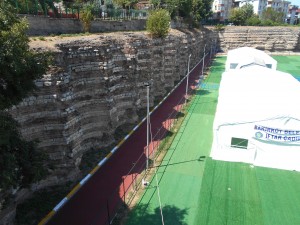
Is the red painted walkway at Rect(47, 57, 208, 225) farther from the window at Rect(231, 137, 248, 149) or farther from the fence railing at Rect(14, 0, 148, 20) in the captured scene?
the fence railing at Rect(14, 0, 148, 20)

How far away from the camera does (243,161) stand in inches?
904

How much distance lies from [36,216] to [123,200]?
574 centimetres

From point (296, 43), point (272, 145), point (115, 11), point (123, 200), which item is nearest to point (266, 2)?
point (296, 43)

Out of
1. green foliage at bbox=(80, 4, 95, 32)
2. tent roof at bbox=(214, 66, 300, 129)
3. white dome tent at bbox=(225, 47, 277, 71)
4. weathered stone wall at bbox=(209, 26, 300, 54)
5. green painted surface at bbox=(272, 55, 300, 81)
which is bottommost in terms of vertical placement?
green painted surface at bbox=(272, 55, 300, 81)

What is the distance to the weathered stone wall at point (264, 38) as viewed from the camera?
256ft

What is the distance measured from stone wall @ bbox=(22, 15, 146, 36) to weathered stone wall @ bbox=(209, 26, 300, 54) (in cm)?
4531

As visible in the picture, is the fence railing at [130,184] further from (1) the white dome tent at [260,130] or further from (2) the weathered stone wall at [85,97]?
(1) the white dome tent at [260,130]

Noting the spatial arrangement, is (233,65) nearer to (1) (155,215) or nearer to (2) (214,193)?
(2) (214,193)

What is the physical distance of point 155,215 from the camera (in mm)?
17844

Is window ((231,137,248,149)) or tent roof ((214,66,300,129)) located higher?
tent roof ((214,66,300,129))

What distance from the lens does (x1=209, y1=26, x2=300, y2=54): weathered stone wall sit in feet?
256

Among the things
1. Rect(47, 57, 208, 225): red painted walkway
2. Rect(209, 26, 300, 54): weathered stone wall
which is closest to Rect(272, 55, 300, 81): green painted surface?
Rect(209, 26, 300, 54): weathered stone wall

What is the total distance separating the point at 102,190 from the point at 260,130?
1315 cm

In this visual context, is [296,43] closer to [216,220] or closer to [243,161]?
[243,161]
